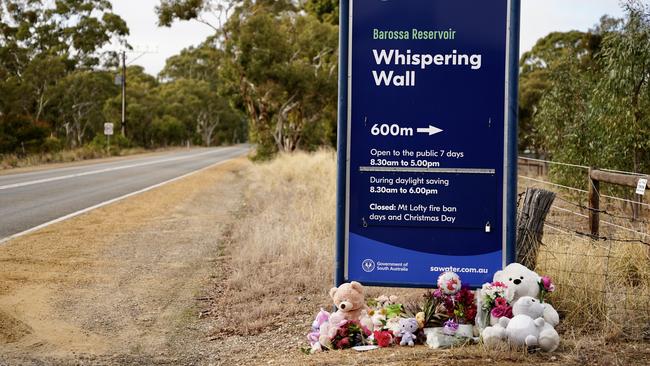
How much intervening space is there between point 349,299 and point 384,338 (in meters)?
0.38

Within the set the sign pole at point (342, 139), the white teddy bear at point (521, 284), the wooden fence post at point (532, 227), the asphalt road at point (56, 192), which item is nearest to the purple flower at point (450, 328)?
the white teddy bear at point (521, 284)

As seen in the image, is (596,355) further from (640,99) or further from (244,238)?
(640,99)

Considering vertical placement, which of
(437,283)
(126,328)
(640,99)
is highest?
(640,99)

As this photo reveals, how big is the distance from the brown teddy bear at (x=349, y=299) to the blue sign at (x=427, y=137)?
20cm

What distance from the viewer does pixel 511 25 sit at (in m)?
5.34

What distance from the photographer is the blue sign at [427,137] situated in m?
5.39

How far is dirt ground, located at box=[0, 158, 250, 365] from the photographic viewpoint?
6.04m

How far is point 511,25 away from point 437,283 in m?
1.93

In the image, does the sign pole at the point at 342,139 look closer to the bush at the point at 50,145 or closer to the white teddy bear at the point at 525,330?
the white teddy bear at the point at 525,330

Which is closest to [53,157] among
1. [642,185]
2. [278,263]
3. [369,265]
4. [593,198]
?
[278,263]

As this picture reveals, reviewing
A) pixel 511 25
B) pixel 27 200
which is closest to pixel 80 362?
pixel 511 25

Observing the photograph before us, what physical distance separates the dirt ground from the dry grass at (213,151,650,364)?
0.40 meters

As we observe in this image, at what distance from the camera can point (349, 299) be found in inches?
211

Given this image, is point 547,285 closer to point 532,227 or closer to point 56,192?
point 532,227
